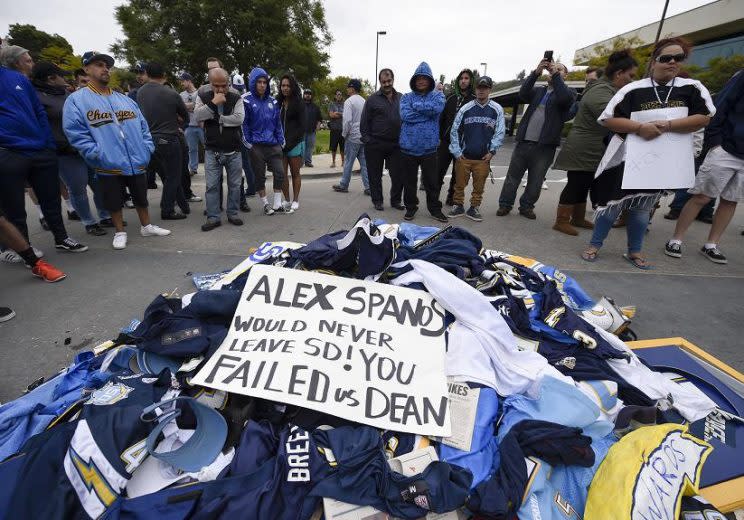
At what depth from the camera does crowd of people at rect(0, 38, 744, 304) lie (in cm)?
321

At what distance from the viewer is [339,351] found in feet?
5.90

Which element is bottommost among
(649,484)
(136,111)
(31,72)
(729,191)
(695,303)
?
(695,303)

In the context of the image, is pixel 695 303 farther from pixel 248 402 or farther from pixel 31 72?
pixel 31 72

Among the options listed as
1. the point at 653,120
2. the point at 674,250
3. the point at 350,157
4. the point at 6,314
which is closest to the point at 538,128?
the point at 653,120

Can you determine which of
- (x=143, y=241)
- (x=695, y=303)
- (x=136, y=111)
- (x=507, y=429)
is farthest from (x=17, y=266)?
(x=695, y=303)

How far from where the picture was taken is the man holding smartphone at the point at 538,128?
4.59 metres

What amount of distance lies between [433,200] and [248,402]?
422 cm

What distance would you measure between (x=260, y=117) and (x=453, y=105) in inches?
119

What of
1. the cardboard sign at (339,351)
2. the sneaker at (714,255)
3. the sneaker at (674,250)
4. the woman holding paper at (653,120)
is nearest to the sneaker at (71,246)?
the cardboard sign at (339,351)

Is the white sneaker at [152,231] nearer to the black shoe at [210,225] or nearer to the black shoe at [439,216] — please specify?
the black shoe at [210,225]

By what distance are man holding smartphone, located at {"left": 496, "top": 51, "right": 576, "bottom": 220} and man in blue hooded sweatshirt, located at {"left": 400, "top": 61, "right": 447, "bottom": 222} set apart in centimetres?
129

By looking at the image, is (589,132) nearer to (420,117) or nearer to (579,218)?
(579,218)

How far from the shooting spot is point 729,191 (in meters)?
3.69

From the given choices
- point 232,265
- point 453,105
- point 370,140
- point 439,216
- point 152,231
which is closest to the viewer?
point 232,265
